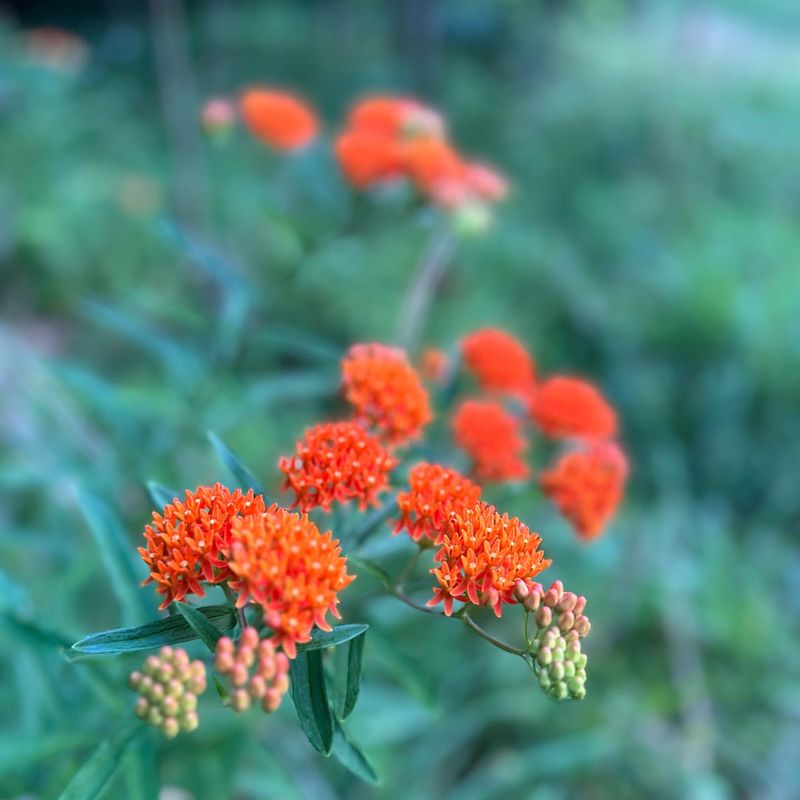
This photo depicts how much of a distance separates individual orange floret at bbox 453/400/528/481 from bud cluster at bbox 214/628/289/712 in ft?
2.56

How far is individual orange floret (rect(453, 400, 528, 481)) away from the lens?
65.2 inches

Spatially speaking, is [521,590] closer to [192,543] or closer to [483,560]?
[483,560]

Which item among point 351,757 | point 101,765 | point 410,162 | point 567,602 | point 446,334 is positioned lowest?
point 446,334

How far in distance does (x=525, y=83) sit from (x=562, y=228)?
2.49m

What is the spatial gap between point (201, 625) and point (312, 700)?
0.58ft

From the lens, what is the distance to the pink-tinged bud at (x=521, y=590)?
3.56 feet

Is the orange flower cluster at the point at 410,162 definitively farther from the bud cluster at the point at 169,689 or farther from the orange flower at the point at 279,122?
the bud cluster at the point at 169,689

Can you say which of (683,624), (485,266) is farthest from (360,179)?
(485,266)

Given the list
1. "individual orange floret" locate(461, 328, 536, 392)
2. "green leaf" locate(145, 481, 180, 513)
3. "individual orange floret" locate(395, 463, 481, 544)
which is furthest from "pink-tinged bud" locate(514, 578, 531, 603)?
"individual orange floret" locate(461, 328, 536, 392)

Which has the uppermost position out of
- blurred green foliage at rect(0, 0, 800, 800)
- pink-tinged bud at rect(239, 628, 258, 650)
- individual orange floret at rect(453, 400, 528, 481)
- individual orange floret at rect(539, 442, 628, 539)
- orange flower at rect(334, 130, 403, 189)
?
orange flower at rect(334, 130, 403, 189)

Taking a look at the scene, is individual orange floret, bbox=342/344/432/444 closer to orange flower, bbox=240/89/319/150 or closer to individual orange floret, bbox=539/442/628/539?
individual orange floret, bbox=539/442/628/539

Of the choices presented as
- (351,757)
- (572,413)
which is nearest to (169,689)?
(351,757)

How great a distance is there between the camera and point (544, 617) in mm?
1083

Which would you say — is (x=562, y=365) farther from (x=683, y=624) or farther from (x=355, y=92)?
(x=355, y=92)
